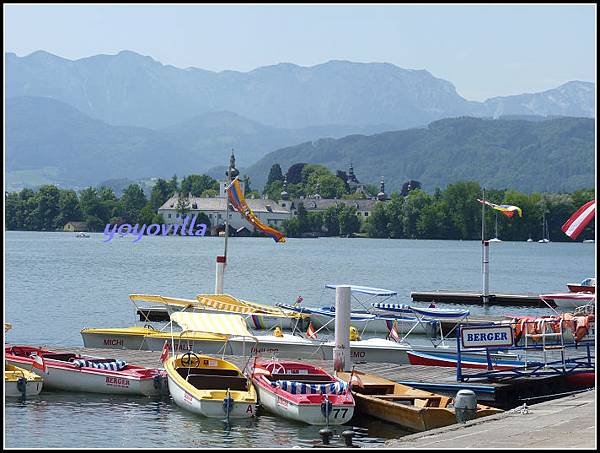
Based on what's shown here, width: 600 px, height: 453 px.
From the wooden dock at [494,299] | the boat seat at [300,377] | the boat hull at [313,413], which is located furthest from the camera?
the wooden dock at [494,299]

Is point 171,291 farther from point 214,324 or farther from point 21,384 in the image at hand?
point 21,384

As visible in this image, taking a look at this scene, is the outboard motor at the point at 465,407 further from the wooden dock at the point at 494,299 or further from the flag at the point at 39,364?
the wooden dock at the point at 494,299

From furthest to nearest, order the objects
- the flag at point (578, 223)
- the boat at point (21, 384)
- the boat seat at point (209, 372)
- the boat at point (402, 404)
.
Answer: the flag at point (578, 223), the boat at point (21, 384), the boat seat at point (209, 372), the boat at point (402, 404)

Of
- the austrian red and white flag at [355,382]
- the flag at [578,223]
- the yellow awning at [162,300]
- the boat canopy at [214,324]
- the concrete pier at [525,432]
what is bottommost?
the austrian red and white flag at [355,382]

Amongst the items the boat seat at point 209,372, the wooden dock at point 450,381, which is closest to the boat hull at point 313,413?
the boat seat at point 209,372

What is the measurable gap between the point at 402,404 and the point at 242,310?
61.4 ft

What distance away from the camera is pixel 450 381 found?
27578 millimetres

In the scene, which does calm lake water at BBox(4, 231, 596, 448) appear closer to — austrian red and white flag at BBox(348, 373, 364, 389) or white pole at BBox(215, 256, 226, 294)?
austrian red and white flag at BBox(348, 373, 364, 389)

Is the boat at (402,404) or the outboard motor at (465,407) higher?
the outboard motor at (465,407)

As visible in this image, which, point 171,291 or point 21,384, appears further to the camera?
point 171,291

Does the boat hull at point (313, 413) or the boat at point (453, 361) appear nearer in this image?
the boat hull at point (313, 413)

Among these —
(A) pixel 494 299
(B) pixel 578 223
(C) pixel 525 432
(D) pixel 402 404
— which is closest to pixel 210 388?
(D) pixel 402 404

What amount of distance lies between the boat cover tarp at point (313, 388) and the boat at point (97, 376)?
431cm

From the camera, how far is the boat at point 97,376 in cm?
2777
